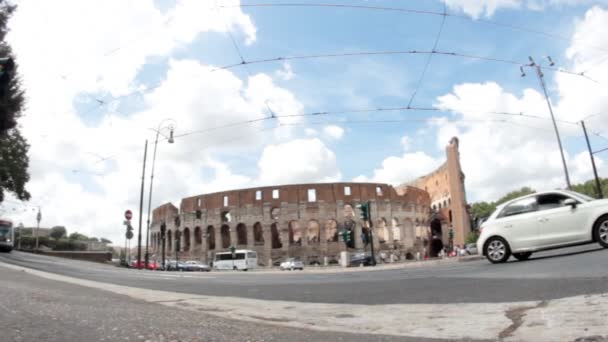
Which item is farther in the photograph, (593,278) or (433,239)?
(433,239)

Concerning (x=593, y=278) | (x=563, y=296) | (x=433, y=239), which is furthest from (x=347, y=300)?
(x=433, y=239)

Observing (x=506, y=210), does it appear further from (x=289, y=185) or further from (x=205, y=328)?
(x=289, y=185)

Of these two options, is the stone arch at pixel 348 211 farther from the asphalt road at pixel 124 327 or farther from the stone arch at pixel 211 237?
the asphalt road at pixel 124 327

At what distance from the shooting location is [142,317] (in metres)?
4.15

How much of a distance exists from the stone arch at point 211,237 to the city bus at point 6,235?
32201 mm

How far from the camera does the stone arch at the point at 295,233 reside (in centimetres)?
5609

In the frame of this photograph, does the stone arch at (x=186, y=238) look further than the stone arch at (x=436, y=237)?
No

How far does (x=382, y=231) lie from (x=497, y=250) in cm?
5224

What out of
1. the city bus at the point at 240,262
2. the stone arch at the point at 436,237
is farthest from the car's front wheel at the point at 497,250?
the stone arch at the point at 436,237

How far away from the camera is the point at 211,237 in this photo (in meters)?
60.4

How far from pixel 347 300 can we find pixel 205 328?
2845 millimetres

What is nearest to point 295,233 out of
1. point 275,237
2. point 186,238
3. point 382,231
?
point 275,237

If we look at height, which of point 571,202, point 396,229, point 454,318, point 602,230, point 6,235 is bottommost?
point 454,318

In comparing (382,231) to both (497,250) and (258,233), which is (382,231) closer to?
(258,233)
